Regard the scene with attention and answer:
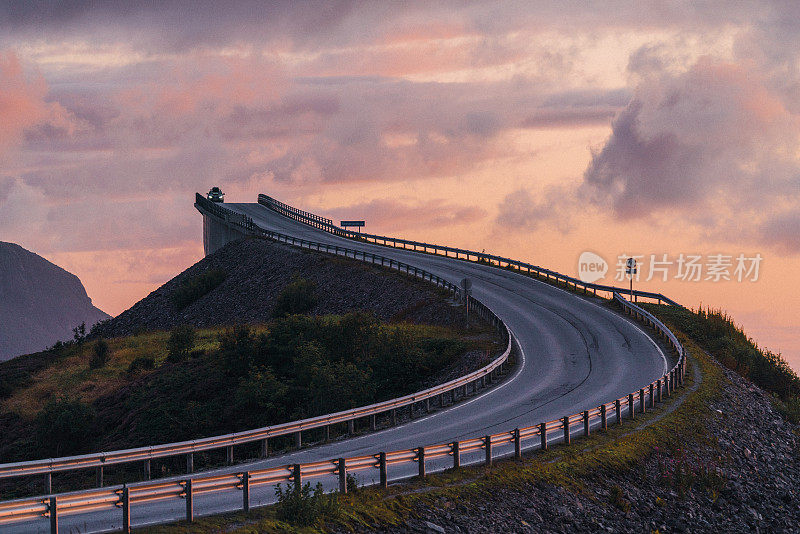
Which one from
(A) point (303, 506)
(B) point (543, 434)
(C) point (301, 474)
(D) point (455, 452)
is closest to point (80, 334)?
(B) point (543, 434)

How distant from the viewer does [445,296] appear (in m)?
59.0

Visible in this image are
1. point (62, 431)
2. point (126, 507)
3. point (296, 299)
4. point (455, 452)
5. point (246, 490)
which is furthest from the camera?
point (296, 299)

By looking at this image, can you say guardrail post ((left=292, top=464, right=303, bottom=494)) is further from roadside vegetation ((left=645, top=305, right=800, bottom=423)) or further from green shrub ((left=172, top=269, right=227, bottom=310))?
green shrub ((left=172, top=269, right=227, bottom=310))

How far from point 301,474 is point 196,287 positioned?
68.5 m

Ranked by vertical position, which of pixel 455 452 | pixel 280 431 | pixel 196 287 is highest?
pixel 196 287

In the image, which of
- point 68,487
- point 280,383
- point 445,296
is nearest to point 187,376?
point 280,383

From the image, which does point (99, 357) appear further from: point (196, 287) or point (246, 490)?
point (246, 490)

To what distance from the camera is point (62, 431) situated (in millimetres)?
41719

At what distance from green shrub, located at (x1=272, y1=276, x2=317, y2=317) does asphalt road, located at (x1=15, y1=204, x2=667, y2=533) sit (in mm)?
8749

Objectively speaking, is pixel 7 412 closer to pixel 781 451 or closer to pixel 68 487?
pixel 68 487

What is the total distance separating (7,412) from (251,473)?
35.6 m

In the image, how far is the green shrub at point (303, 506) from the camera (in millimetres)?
17672

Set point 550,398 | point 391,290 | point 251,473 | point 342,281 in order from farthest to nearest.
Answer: point 342,281
point 391,290
point 550,398
point 251,473

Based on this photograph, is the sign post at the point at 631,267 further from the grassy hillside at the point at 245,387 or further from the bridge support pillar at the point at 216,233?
the bridge support pillar at the point at 216,233
